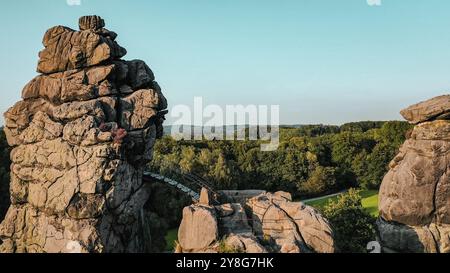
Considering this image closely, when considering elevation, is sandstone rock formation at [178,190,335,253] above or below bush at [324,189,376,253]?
above

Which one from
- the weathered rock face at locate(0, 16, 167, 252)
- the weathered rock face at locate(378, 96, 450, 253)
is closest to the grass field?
the weathered rock face at locate(378, 96, 450, 253)

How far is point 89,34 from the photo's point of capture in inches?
980

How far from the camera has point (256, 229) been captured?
62.1 ft

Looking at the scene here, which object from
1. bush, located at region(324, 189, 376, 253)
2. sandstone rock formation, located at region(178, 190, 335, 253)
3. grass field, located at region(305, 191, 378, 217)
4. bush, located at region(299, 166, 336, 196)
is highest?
sandstone rock formation, located at region(178, 190, 335, 253)

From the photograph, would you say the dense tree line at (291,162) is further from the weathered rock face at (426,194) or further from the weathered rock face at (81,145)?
the weathered rock face at (426,194)

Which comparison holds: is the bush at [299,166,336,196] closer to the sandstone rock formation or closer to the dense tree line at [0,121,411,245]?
the dense tree line at [0,121,411,245]

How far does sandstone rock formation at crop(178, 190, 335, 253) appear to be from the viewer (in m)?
16.9

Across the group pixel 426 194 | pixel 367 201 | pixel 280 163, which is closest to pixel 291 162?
pixel 280 163

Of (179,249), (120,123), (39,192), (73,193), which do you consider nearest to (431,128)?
(179,249)

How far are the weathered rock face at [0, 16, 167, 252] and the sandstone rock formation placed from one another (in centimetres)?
620

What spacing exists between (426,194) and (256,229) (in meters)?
8.34

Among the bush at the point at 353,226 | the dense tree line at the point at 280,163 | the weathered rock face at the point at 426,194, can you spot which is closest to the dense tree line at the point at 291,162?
the dense tree line at the point at 280,163

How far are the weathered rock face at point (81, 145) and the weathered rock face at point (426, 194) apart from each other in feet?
44.3

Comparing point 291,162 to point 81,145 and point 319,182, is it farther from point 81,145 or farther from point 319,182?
point 81,145
